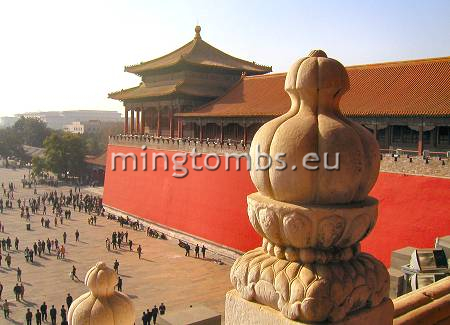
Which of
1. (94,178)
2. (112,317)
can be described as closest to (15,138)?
(94,178)

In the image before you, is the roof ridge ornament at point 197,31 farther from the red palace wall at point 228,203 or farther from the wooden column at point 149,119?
the red palace wall at point 228,203

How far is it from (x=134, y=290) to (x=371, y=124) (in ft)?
31.7

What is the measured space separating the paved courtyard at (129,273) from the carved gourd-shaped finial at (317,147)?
11.6 m

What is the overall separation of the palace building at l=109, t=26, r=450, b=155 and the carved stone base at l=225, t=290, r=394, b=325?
11.9 metres

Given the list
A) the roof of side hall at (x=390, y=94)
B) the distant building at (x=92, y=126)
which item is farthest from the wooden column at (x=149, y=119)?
the distant building at (x=92, y=126)

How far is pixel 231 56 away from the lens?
26859 millimetres

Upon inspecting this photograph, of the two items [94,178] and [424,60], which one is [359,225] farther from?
[94,178]

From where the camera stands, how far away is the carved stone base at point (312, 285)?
168 cm

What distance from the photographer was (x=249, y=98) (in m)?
20.5

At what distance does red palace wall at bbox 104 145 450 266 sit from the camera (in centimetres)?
1185

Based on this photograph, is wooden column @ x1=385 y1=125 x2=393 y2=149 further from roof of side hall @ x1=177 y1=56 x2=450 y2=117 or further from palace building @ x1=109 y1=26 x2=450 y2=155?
roof of side hall @ x1=177 y1=56 x2=450 y2=117

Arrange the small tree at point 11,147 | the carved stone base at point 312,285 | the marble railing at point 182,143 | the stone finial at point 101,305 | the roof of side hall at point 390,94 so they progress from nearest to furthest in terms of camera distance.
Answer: the carved stone base at point 312,285, the stone finial at point 101,305, the roof of side hall at point 390,94, the marble railing at point 182,143, the small tree at point 11,147

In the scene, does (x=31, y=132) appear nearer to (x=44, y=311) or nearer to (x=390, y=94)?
(x=44, y=311)

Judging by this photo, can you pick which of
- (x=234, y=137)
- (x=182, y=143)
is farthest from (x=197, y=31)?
(x=234, y=137)
